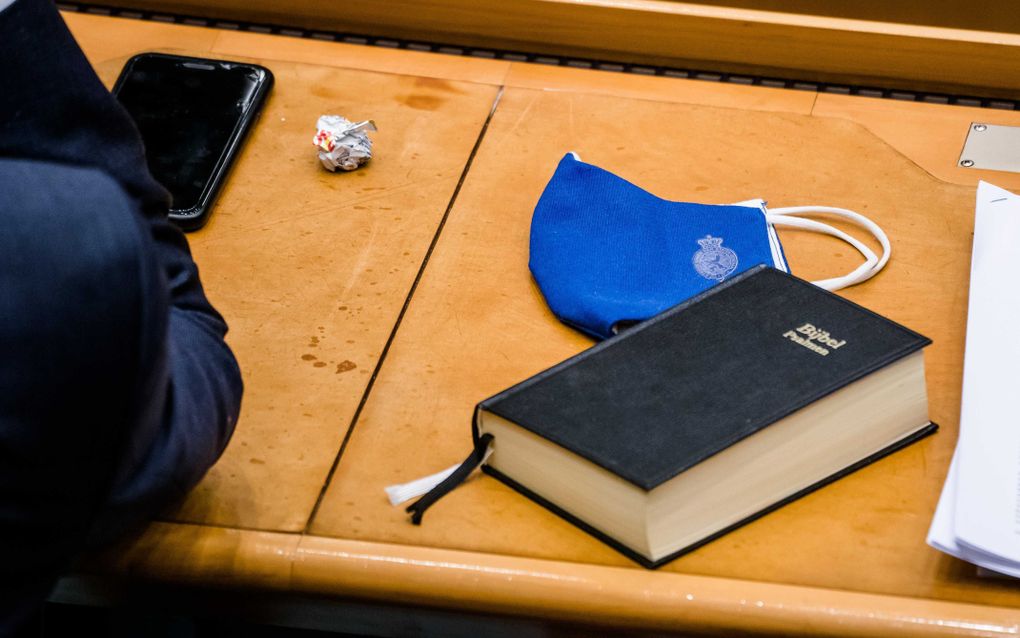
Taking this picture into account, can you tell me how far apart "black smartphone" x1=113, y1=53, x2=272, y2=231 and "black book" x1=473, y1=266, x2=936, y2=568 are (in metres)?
0.36

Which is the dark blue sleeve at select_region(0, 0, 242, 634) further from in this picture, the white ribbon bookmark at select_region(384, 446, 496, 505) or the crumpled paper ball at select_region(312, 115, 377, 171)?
the crumpled paper ball at select_region(312, 115, 377, 171)

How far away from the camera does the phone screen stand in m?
0.90

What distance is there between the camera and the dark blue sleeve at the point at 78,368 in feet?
1.56

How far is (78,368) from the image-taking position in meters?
0.48

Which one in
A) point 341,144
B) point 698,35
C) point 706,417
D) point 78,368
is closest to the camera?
point 78,368

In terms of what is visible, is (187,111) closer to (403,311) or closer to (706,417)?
(403,311)

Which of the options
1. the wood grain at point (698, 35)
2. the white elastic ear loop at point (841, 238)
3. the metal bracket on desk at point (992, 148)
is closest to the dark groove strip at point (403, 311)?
the wood grain at point (698, 35)

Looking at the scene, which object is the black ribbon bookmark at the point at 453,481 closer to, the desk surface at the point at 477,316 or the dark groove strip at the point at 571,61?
the desk surface at the point at 477,316

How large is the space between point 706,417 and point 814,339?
10 cm

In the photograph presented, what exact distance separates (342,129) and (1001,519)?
57cm

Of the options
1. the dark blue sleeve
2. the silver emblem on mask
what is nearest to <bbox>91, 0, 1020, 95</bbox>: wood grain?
the silver emblem on mask

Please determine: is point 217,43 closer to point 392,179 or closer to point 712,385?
point 392,179

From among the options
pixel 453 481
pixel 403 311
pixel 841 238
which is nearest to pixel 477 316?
pixel 403 311

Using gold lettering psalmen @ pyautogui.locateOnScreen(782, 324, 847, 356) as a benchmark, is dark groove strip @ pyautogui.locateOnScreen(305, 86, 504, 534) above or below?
below
